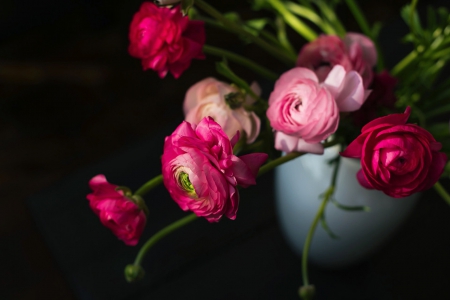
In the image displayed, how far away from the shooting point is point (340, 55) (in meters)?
0.38

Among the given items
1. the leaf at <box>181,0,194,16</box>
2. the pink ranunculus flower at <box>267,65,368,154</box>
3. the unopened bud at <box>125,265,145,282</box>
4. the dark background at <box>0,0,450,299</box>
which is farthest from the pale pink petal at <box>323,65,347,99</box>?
the dark background at <box>0,0,450,299</box>

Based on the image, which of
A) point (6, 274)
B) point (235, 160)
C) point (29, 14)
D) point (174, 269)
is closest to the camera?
point (235, 160)

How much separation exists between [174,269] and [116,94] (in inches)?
32.7

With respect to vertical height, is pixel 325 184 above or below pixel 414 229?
above

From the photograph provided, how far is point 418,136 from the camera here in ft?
0.96

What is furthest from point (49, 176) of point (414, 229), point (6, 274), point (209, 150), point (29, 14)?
point (209, 150)

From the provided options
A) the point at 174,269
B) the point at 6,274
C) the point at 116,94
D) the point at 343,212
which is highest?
the point at 343,212

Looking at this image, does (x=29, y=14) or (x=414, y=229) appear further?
(x=29, y=14)

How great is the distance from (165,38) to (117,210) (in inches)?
5.0

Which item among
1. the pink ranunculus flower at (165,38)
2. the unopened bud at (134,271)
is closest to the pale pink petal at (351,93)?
the pink ranunculus flower at (165,38)

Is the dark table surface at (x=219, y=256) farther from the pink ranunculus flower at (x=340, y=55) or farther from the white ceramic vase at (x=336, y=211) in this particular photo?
the pink ranunculus flower at (x=340, y=55)

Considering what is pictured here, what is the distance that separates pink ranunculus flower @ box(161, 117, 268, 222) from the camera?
28 centimetres

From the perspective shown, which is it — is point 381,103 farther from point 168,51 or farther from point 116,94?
point 116,94

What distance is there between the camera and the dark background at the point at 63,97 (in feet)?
3.75
